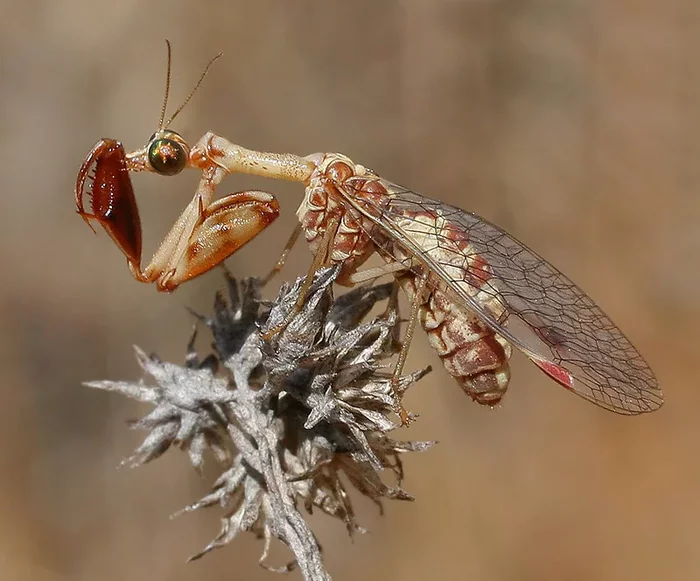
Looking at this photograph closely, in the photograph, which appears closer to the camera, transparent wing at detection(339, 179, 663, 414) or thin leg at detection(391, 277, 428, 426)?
thin leg at detection(391, 277, 428, 426)

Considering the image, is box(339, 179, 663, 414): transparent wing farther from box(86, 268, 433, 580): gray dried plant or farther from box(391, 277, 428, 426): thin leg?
box(86, 268, 433, 580): gray dried plant

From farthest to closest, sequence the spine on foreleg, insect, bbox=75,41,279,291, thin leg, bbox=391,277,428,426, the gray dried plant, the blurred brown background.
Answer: the blurred brown background → the spine on foreleg → insect, bbox=75,41,279,291 → thin leg, bbox=391,277,428,426 → the gray dried plant

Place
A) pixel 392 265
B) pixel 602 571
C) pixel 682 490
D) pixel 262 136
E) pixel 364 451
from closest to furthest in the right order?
pixel 364 451 < pixel 392 265 < pixel 602 571 < pixel 682 490 < pixel 262 136

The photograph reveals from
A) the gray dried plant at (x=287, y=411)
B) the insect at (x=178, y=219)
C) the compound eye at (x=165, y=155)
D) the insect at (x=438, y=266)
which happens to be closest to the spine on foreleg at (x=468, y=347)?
the insect at (x=438, y=266)

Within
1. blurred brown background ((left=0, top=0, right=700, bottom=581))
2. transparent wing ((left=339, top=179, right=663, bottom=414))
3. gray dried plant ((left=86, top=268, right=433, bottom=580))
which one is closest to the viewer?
gray dried plant ((left=86, top=268, right=433, bottom=580))

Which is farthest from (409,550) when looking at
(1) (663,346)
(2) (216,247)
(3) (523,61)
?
(3) (523,61)

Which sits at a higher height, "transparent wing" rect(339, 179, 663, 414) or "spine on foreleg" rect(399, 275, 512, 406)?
"transparent wing" rect(339, 179, 663, 414)

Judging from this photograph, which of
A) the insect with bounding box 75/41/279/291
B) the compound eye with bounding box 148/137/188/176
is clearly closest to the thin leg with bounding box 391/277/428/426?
the insect with bounding box 75/41/279/291

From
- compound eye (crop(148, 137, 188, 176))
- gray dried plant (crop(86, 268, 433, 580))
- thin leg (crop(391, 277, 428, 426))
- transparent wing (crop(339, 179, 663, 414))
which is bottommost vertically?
gray dried plant (crop(86, 268, 433, 580))

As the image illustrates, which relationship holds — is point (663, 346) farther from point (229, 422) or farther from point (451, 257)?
point (229, 422)
